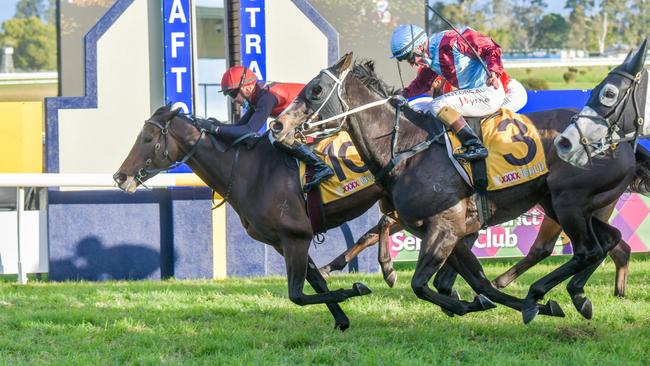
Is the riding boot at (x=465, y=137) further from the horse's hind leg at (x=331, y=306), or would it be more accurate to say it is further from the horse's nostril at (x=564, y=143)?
the horse's hind leg at (x=331, y=306)

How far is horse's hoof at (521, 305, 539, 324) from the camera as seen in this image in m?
6.14

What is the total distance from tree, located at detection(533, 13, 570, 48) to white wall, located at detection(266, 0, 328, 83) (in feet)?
281

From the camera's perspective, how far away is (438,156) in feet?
20.8

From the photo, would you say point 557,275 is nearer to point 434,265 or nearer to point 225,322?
point 434,265

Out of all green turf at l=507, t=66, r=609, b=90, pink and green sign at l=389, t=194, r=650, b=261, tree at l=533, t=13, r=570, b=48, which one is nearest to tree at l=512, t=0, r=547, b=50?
tree at l=533, t=13, r=570, b=48

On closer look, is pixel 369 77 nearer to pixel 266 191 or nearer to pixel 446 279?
pixel 266 191

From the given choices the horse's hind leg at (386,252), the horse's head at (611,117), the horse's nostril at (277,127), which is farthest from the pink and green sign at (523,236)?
the horse's head at (611,117)

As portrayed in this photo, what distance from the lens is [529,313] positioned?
20.2 feet

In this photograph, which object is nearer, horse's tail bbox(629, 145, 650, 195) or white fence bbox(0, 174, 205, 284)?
horse's tail bbox(629, 145, 650, 195)

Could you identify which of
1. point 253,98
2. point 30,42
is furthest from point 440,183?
point 30,42

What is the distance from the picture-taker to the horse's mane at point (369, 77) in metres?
6.54

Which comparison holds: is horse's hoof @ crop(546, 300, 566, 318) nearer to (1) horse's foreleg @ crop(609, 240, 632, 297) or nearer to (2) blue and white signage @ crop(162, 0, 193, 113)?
(1) horse's foreleg @ crop(609, 240, 632, 297)

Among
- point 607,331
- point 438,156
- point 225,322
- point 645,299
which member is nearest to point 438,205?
point 438,156

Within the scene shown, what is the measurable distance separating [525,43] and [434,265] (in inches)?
3670
